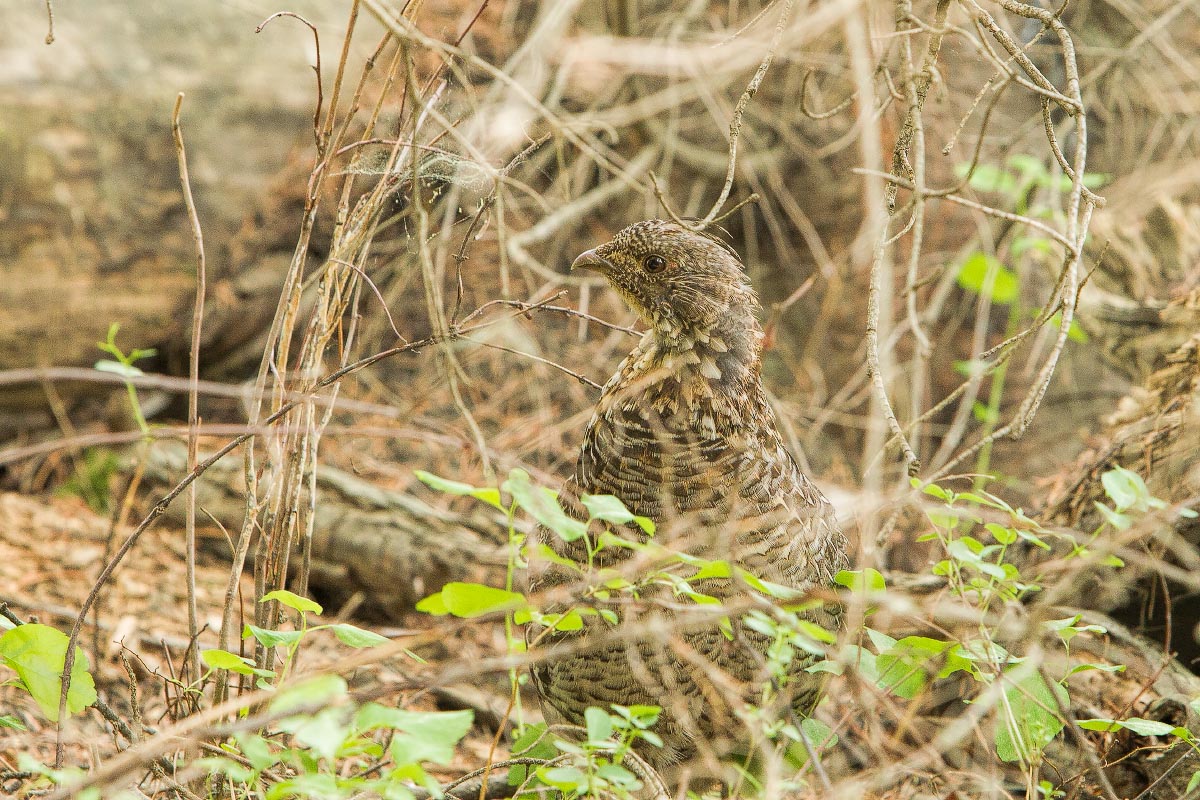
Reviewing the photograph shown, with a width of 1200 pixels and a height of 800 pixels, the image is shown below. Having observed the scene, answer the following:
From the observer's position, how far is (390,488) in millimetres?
4887

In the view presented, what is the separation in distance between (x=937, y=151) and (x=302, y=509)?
4.17 metres

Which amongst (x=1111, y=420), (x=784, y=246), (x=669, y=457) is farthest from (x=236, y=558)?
(x=784, y=246)

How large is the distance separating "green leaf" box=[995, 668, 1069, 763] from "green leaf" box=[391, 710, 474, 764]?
116 centimetres

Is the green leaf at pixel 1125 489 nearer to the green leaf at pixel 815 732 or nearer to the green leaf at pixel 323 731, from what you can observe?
the green leaf at pixel 815 732

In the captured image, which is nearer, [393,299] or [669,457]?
[669,457]

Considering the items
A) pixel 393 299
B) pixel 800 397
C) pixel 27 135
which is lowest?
pixel 800 397

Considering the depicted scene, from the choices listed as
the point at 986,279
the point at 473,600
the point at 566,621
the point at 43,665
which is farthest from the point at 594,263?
the point at 986,279

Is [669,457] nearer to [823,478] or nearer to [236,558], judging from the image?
[236,558]

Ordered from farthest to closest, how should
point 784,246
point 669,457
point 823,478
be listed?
1. point 784,246
2. point 823,478
3. point 669,457

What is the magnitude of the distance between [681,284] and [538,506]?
1.36 meters

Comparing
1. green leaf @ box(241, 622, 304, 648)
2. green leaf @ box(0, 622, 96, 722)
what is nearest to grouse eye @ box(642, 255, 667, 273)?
green leaf @ box(241, 622, 304, 648)

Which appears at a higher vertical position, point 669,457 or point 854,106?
point 854,106

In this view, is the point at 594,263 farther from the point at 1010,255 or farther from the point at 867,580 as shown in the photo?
the point at 1010,255

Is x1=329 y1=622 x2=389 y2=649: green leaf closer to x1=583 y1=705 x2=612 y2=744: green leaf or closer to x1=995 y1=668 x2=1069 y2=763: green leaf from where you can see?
x1=583 y1=705 x2=612 y2=744: green leaf
